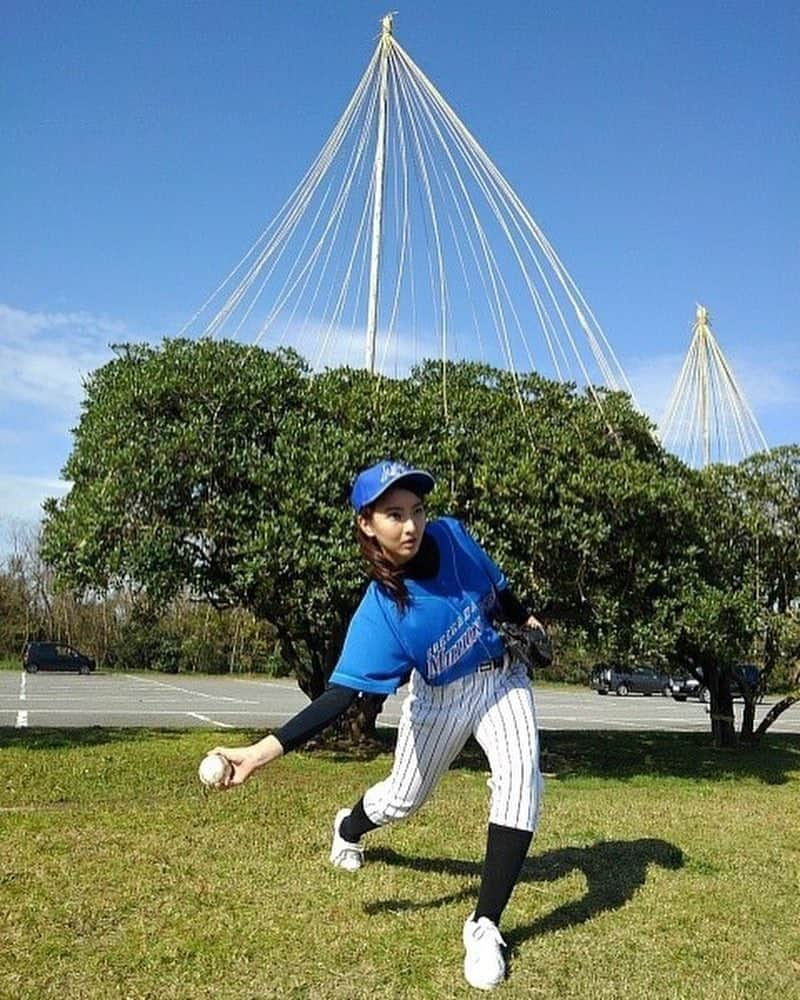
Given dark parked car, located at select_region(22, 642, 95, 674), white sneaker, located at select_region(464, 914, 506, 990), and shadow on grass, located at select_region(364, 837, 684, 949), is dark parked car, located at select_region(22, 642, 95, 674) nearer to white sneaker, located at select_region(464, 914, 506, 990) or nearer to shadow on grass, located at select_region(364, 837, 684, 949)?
shadow on grass, located at select_region(364, 837, 684, 949)

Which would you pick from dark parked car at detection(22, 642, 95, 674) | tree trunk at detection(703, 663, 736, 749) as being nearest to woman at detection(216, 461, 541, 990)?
tree trunk at detection(703, 663, 736, 749)

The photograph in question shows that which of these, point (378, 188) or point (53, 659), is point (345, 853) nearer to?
point (378, 188)

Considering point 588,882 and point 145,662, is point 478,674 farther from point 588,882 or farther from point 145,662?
point 145,662

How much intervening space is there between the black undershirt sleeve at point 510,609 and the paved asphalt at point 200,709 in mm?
10325

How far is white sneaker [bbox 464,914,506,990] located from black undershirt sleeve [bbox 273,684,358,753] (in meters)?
0.91

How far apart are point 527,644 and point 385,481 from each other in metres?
0.90

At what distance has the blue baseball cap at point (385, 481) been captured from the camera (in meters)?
3.59

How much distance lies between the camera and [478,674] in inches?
156

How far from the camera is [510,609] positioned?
405cm

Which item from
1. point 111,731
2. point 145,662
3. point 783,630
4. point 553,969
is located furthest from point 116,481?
point 145,662

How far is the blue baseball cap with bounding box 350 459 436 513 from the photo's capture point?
3.59m

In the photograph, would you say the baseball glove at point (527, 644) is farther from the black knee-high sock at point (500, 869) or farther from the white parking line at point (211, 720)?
the white parking line at point (211, 720)

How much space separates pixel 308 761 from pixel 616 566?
3.50m

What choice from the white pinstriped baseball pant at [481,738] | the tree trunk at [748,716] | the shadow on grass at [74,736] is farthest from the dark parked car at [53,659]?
the white pinstriped baseball pant at [481,738]
